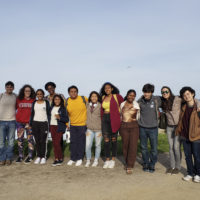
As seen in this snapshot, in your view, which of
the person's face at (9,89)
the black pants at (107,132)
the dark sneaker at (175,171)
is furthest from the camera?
the person's face at (9,89)

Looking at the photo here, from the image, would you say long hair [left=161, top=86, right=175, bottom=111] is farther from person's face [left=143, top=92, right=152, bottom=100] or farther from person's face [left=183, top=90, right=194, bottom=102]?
person's face [left=183, top=90, right=194, bottom=102]

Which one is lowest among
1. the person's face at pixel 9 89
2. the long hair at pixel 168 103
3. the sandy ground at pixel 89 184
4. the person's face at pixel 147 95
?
the sandy ground at pixel 89 184

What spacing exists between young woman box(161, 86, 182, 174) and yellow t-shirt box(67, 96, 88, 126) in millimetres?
2126

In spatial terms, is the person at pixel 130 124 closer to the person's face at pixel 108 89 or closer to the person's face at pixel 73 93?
the person's face at pixel 108 89

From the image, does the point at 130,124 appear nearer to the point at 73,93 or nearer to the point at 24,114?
the point at 73,93

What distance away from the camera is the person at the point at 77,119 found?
20.0 ft

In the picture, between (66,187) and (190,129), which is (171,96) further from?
(66,187)

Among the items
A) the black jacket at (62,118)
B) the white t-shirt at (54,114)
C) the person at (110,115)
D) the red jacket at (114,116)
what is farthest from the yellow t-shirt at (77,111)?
the red jacket at (114,116)

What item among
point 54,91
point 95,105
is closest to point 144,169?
point 95,105

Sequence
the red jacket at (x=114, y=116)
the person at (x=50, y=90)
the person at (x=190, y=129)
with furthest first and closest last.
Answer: the person at (x=50, y=90), the red jacket at (x=114, y=116), the person at (x=190, y=129)

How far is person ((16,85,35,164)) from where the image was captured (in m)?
6.23

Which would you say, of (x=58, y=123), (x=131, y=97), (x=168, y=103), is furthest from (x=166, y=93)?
(x=58, y=123)

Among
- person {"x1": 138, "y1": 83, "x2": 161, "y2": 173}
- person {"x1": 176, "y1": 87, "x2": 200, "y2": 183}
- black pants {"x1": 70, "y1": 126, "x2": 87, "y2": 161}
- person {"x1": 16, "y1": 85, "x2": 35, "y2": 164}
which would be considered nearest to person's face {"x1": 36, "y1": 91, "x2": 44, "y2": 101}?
person {"x1": 16, "y1": 85, "x2": 35, "y2": 164}

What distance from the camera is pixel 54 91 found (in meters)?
6.67
